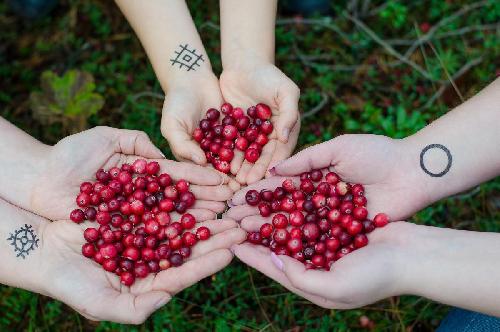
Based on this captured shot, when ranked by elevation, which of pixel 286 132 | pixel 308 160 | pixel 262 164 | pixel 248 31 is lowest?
pixel 262 164

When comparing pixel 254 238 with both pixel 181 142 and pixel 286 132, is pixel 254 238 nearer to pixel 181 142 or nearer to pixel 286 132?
pixel 286 132

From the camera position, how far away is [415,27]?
23.0 feet

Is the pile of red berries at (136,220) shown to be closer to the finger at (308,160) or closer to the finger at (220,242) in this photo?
the finger at (220,242)

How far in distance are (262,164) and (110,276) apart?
5.05ft

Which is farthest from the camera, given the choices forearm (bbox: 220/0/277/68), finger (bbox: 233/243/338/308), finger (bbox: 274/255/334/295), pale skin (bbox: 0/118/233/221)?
forearm (bbox: 220/0/277/68)

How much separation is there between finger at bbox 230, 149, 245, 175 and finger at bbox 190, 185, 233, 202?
0.78 feet

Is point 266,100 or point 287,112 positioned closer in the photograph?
point 287,112

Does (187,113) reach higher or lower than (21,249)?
higher

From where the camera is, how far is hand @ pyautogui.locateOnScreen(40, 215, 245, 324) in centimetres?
395

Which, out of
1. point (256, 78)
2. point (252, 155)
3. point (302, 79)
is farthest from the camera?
point (302, 79)

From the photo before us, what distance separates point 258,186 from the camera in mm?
4805

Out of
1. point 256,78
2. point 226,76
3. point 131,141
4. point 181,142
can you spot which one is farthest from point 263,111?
point 131,141

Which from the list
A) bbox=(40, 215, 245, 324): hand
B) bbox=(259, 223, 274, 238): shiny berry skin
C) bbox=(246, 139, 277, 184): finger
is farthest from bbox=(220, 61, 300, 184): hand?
bbox=(40, 215, 245, 324): hand

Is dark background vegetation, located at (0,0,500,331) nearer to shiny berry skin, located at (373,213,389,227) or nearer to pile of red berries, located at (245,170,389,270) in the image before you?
pile of red berries, located at (245,170,389,270)
